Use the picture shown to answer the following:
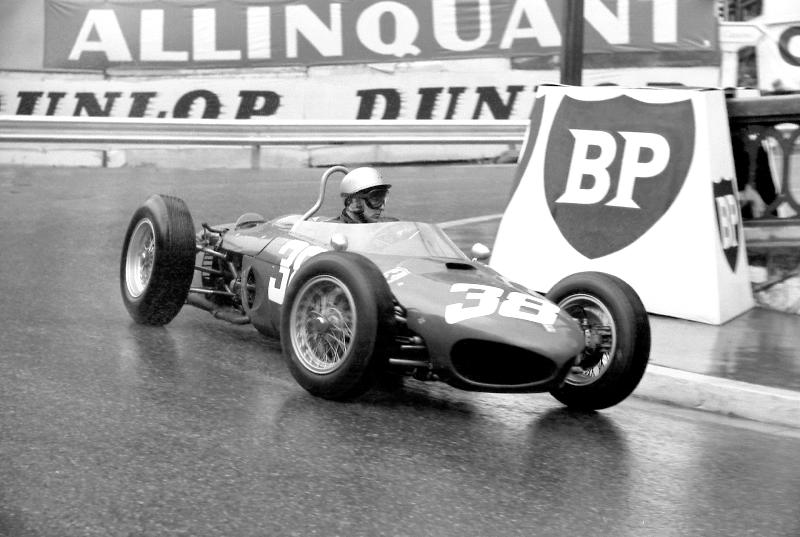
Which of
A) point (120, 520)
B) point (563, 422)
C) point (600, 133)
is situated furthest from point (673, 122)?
point (120, 520)

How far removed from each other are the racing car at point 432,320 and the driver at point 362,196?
0.68ft

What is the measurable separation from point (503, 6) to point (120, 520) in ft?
50.2

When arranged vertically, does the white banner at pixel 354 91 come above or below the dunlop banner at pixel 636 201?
above

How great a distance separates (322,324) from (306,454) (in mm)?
1031

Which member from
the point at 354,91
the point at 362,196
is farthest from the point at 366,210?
the point at 354,91

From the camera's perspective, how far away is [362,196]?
7809 millimetres

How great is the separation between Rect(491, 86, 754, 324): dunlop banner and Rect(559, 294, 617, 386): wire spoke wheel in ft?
7.39

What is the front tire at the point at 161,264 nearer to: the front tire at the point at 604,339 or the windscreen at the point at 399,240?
the windscreen at the point at 399,240

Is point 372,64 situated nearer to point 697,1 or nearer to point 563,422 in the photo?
point 697,1

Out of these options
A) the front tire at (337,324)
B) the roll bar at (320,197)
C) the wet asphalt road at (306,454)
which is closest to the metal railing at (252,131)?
the wet asphalt road at (306,454)

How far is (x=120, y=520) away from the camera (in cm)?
473

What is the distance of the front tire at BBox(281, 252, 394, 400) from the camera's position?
6.20 m

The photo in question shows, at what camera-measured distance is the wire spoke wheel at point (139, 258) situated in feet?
27.9

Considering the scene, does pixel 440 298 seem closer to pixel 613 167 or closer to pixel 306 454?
pixel 306 454
